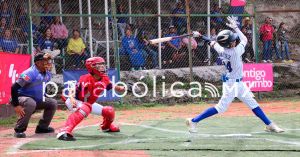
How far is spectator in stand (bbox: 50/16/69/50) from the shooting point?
16.0m

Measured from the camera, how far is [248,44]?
1802cm

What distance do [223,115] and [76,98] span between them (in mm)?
4427

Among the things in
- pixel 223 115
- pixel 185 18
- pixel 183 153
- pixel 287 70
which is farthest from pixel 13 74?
pixel 287 70

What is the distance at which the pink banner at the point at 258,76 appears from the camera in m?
16.2

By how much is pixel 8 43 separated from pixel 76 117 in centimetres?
582

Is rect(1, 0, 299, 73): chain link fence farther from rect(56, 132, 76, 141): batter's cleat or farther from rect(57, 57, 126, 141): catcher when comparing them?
rect(56, 132, 76, 141): batter's cleat

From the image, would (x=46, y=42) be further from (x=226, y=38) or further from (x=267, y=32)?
(x=267, y=32)

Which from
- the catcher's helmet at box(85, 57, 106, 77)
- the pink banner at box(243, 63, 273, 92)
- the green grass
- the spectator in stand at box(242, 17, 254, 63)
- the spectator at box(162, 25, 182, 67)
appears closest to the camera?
the green grass

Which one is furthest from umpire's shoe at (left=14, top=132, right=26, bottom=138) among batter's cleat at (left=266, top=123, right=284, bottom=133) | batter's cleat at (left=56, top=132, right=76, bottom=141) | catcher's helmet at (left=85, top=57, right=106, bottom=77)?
batter's cleat at (left=266, top=123, right=284, bottom=133)

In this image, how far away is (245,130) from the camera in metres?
9.52

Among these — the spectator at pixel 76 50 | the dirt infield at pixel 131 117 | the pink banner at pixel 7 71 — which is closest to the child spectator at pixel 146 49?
the spectator at pixel 76 50

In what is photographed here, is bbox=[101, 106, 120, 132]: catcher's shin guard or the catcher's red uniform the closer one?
the catcher's red uniform

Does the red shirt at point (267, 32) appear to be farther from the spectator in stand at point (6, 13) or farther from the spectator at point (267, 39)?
the spectator in stand at point (6, 13)

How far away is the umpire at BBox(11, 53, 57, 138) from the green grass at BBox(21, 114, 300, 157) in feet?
2.20
